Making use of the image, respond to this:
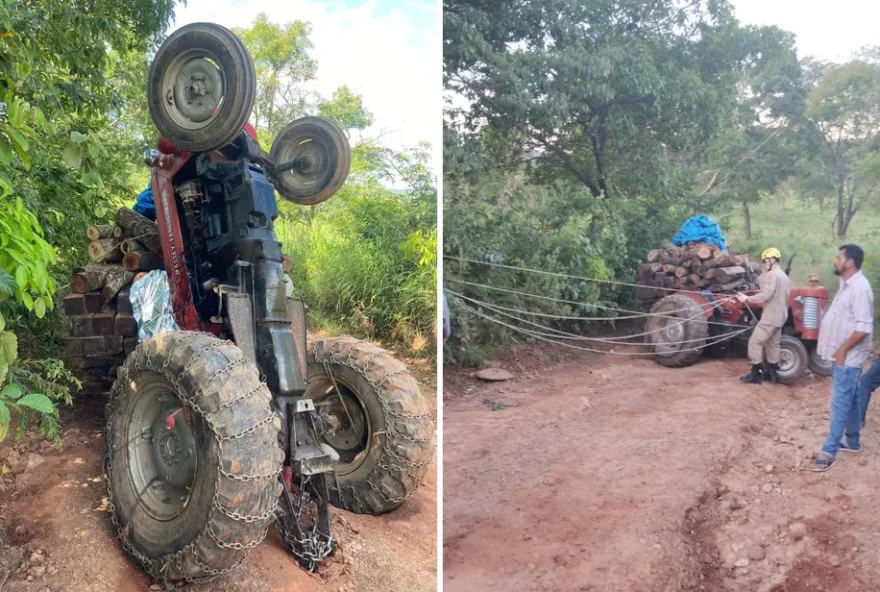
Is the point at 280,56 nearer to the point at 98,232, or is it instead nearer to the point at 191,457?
the point at 98,232

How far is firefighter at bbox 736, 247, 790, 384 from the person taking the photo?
6.78 ft

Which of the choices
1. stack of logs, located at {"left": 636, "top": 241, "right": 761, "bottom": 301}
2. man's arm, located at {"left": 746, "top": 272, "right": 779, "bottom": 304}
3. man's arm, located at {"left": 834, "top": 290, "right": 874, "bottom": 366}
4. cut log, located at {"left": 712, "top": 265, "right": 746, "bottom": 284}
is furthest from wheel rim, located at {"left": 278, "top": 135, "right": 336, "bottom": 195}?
man's arm, located at {"left": 834, "top": 290, "right": 874, "bottom": 366}

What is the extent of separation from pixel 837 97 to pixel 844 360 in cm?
77

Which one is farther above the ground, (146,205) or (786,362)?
(146,205)

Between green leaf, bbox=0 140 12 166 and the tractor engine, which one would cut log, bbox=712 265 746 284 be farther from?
green leaf, bbox=0 140 12 166

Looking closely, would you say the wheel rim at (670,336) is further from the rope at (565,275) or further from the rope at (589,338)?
the rope at (565,275)

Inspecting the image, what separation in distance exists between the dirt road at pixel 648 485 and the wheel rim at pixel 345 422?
0.30 m

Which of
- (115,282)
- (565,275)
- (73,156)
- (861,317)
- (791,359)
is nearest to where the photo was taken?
(861,317)

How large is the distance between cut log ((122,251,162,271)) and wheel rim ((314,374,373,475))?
0.71 metres

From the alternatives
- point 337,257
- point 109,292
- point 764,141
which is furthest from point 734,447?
point 109,292

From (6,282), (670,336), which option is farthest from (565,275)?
(6,282)

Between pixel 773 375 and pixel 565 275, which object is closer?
pixel 773 375

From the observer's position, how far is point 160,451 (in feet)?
6.66

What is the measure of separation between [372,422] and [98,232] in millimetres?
1132
